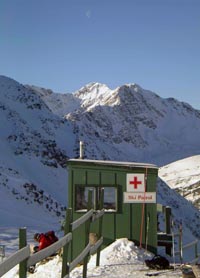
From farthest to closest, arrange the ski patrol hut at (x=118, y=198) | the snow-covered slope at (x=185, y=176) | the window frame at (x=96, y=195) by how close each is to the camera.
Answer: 1. the snow-covered slope at (x=185, y=176)
2. the window frame at (x=96, y=195)
3. the ski patrol hut at (x=118, y=198)

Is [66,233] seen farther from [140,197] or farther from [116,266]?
[140,197]

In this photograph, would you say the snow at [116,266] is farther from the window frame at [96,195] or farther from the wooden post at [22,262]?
the wooden post at [22,262]

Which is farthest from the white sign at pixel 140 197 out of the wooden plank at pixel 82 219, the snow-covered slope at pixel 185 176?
the snow-covered slope at pixel 185 176

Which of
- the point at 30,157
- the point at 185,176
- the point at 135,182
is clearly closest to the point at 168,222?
the point at 135,182

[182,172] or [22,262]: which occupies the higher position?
[182,172]

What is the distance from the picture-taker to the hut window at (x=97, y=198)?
12383mm

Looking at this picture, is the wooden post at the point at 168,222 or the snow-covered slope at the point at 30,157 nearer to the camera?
the wooden post at the point at 168,222

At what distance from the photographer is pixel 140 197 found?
11734 millimetres

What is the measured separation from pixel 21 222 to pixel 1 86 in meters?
48.5

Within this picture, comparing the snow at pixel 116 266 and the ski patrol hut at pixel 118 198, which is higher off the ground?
the ski patrol hut at pixel 118 198

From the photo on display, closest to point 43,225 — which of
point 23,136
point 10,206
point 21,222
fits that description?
point 21,222

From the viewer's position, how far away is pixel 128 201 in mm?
11812

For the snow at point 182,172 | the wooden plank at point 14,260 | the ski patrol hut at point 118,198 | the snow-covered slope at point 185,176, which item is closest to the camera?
the wooden plank at point 14,260

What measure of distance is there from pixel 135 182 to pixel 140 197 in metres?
0.40
